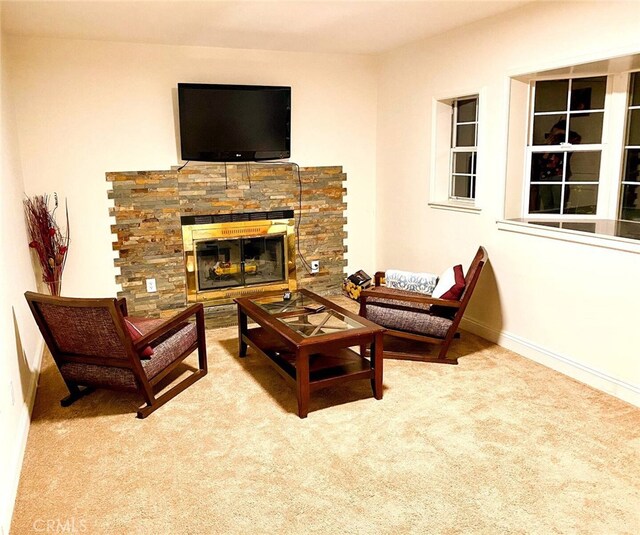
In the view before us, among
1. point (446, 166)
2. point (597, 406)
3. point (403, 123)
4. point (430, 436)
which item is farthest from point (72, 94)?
point (597, 406)

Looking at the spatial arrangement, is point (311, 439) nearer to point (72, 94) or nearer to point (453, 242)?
point (453, 242)

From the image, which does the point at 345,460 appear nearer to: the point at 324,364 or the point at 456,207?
the point at 324,364

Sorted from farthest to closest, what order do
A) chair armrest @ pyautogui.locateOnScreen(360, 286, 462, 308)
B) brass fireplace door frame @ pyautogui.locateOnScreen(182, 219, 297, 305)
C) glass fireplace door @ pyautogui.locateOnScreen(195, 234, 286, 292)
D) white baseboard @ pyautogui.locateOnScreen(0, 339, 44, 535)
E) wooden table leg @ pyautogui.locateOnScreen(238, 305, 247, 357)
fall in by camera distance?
glass fireplace door @ pyautogui.locateOnScreen(195, 234, 286, 292)
brass fireplace door frame @ pyautogui.locateOnScreen(182, 219, 297, 305)
wooden table leg @ pyautogui.locateOnScreen(238, 305, 247, 357)
chair armrest @ pyautogui.locateOnScreen(360, 286, 462, 308)
white baseboard @ pyautogui.locateOnScreen(0, 339, 44, 535)

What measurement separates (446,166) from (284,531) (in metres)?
3.63

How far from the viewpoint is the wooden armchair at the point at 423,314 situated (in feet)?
12.4

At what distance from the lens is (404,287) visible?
459cm

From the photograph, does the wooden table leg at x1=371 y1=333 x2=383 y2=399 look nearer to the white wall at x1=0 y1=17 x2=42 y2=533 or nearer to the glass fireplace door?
the white wall at x1=0 y1=17 x2=42 y2=533

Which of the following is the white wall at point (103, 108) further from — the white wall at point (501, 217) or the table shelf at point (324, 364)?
the table shelf at point (324, 364)

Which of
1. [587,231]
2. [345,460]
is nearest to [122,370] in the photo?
[345,460]

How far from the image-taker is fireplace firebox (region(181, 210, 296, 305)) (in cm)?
514

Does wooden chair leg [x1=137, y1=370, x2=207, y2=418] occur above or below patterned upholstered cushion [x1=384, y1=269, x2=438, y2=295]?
below

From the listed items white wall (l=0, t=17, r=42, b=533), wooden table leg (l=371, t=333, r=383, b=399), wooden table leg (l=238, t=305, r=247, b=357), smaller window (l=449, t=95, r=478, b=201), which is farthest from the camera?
smaller window (l=449, t=95, r=478, b=201)

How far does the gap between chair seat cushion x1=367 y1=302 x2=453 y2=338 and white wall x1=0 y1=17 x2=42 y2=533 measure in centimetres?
233

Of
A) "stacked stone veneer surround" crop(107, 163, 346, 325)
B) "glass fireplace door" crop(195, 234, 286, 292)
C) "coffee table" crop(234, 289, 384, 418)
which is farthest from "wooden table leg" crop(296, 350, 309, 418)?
"glass fireplace door" crop(195, 234, 286, 292)
